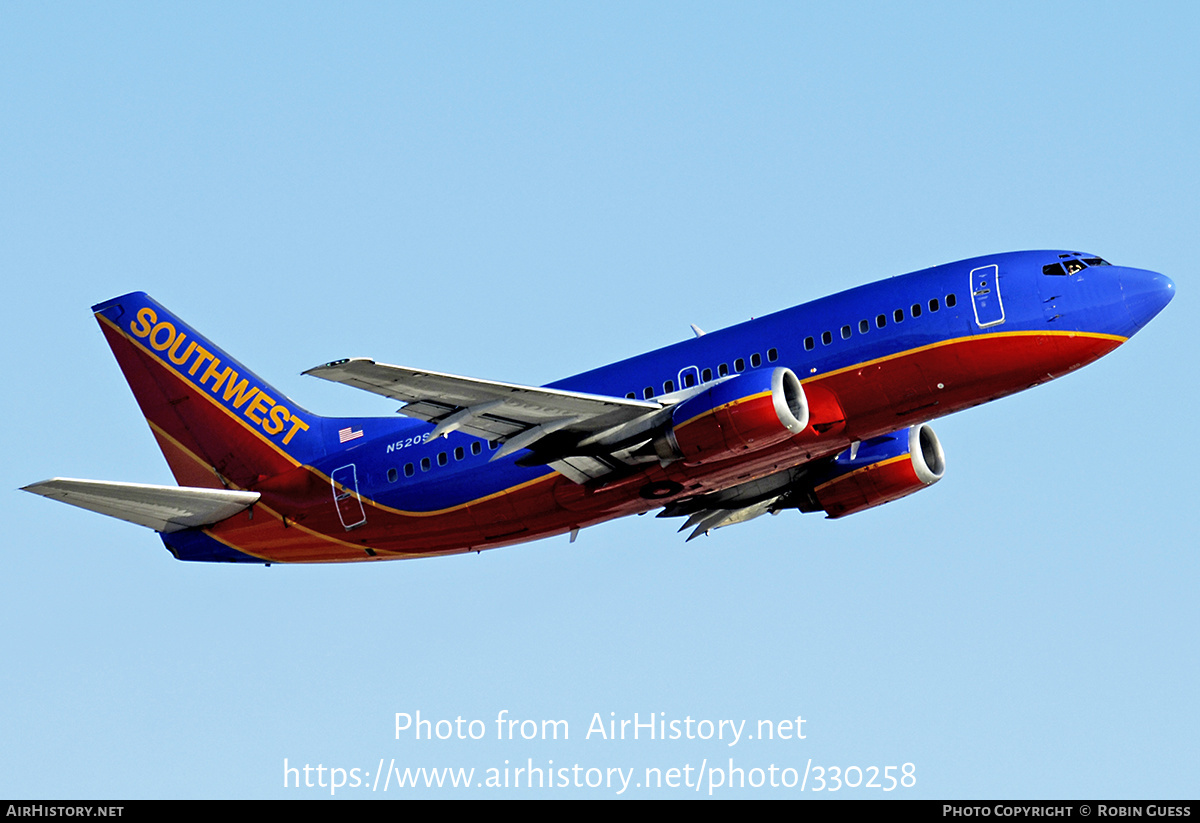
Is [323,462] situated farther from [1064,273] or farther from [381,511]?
[1064,273]

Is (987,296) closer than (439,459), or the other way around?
(987,296)

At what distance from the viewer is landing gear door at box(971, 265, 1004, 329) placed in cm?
3925

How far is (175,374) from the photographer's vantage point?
164 feet

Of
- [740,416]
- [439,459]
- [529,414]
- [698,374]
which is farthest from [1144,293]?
→ [439,459]

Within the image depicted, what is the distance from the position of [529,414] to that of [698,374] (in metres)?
4.75

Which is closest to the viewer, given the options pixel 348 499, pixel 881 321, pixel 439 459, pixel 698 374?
pixel 881 321

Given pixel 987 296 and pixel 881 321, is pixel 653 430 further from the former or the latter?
pixel 987 296

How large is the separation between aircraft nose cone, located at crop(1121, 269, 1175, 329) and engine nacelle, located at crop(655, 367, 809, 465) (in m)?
8.54

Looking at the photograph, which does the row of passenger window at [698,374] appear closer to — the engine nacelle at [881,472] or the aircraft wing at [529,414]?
the aircraft wing at [529,414]

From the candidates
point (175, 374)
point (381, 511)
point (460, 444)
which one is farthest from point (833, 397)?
point (175, 374)

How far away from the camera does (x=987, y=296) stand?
129 ft

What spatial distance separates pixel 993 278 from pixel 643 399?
9637 mm

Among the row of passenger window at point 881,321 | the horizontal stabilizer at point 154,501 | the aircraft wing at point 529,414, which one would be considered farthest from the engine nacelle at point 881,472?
the horizontal stabilizer at point 154,501

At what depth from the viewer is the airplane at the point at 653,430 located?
128 feet
